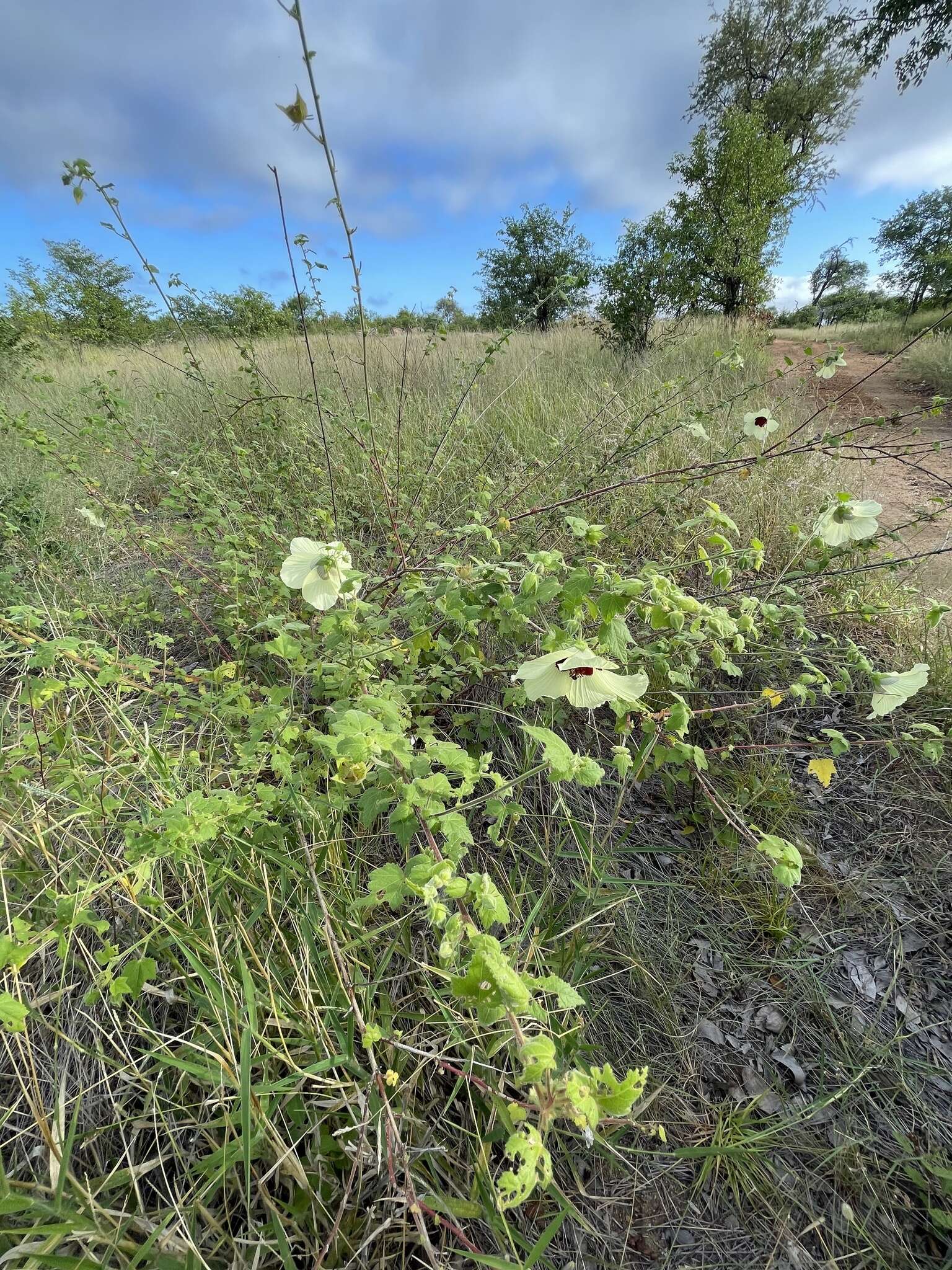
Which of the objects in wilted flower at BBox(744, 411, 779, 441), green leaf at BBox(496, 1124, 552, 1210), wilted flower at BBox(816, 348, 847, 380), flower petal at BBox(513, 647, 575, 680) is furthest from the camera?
wilted flower at BBox(816, 348, 847, 380)

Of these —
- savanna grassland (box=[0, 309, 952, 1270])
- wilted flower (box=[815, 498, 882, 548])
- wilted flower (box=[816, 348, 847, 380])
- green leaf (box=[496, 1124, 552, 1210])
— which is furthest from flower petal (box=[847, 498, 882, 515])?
green leaf (box=[496, 1124, 552, 1210])

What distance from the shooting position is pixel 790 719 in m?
1.93

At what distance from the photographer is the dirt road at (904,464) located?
8.53 feet

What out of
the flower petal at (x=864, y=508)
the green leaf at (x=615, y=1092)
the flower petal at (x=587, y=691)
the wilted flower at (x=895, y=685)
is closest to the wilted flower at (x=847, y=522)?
the flower petal at (x=864, y=508)

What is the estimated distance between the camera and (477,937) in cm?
73

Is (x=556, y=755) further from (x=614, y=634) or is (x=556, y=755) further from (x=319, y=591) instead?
(x=319, y=591)

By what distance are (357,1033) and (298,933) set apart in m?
0.24

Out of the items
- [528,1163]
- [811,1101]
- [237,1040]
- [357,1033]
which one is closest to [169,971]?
[237,1040]

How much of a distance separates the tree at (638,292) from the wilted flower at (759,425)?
500cm

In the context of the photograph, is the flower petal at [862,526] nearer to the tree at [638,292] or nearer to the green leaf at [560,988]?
the green leaf at [560,988]

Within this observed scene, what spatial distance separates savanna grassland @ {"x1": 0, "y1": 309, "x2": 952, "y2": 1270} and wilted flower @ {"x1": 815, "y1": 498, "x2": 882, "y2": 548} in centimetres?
10

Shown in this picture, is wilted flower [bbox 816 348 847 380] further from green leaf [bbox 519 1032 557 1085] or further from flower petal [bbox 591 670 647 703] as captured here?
green leaf [bbox 519 1032 557 1085]

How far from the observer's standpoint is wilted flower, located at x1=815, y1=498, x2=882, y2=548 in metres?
1.46

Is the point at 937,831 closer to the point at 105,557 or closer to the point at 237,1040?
the point at 237,1040
